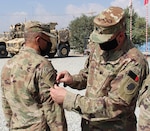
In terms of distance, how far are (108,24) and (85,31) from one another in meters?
33.3

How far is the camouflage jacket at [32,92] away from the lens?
2551 mm

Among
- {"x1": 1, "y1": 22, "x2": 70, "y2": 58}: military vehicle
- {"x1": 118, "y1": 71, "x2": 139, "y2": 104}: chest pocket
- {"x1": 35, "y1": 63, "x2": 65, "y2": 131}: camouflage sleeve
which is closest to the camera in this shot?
{"x1": 118, "y1": 71, "x2": 139, "y2": 104}: chest pocket

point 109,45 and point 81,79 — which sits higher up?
point 109,45

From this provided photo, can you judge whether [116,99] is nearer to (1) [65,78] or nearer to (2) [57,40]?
(1) [65,78]

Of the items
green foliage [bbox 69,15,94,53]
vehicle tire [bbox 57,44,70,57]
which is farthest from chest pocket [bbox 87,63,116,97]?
green foliage [bbox 69,15,94,53]

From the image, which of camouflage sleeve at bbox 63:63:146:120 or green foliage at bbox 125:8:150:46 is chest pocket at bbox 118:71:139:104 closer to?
camouflage sleeve at bbox 63:63:146:120

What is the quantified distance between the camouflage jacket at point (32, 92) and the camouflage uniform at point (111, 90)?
264mm

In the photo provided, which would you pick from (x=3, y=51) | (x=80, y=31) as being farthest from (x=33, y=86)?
(x=80, y=31)

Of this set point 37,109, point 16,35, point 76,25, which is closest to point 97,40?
point 37,109

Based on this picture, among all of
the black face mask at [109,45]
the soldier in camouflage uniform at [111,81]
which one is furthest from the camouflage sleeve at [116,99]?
the black face mask at [109,45]

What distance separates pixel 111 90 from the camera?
232 cm

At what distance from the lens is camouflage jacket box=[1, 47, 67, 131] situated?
255cm

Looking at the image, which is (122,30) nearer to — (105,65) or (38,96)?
(105,65)

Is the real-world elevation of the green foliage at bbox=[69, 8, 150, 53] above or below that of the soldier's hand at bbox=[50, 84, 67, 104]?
below
